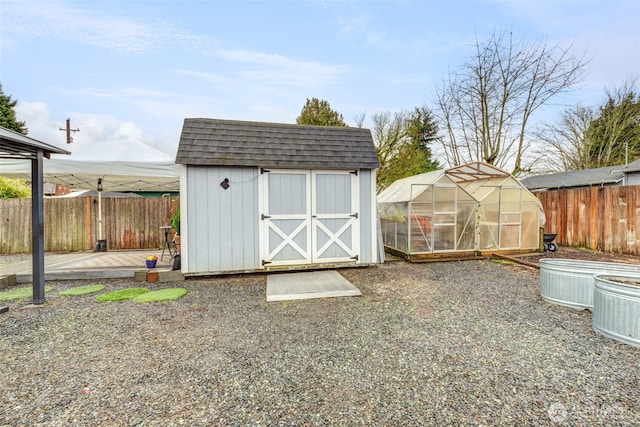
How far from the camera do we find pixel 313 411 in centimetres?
191

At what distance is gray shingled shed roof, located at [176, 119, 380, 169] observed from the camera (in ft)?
18.1

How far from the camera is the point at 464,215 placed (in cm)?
752

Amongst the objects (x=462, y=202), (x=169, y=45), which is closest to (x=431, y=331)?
(x=462, y=202)

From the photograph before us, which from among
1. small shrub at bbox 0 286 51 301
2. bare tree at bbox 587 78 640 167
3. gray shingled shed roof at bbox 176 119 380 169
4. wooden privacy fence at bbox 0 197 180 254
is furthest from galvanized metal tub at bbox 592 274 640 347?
bare tree at bbox 587 78 640 167

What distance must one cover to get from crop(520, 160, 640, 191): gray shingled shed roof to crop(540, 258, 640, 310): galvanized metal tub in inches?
493

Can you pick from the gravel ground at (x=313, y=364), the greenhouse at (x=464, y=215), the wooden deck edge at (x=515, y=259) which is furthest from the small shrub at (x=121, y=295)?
the wooden deck edge at (x=515, y=259)

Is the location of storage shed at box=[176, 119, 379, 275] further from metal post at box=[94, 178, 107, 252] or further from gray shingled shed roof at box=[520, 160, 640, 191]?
gray shingled shed roof at box=[520, 160, 640, 191]

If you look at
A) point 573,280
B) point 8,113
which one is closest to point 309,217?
point 573,280

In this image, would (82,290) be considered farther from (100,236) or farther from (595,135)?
(595,135)

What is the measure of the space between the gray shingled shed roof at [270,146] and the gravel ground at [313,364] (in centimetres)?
273

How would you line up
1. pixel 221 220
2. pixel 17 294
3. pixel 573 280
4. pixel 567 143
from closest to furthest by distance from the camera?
pixel 573 280 → pixel 17 294 → pixel 221 220 → pixel 567 143

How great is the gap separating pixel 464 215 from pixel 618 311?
186 inches

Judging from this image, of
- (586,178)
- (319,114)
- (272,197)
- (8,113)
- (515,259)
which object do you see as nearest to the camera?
(272,197)

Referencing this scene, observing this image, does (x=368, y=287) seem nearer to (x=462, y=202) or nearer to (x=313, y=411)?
(x=313, y=411)
